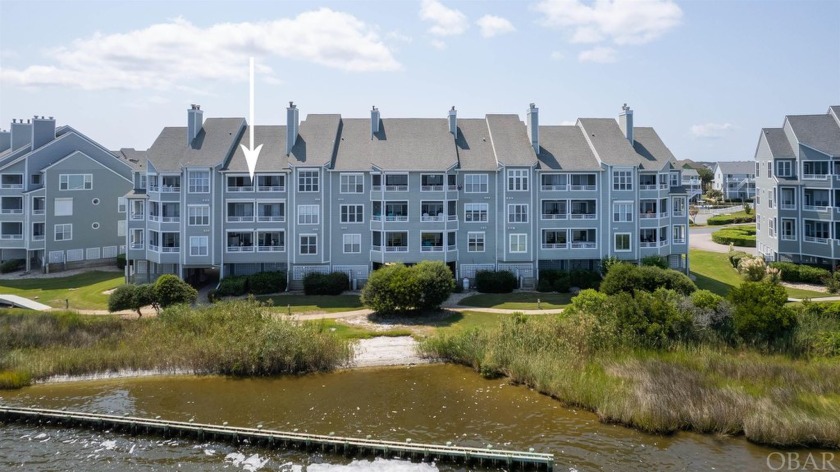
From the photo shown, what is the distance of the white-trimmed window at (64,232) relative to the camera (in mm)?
57625

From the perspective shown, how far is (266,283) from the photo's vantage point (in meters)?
46.6

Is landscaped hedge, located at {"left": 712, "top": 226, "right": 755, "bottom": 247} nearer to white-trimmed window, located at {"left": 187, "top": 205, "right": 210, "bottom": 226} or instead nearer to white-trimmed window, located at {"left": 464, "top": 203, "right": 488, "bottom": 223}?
white-trimmed window, located at {"left": 464, "top": 203, "right": 488, "bottom": 223}

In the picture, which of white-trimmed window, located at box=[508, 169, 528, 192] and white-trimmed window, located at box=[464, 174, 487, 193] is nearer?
white-trimmed window, located at box=[508, 169, 528, 192]

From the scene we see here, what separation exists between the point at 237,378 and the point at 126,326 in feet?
33.5

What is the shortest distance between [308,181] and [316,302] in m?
10.6

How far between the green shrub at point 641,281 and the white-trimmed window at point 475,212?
12903mm

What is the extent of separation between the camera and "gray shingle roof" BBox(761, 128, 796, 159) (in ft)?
176

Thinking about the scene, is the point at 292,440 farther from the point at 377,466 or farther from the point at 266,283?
the point at 266,283

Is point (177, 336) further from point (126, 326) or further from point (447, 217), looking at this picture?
point (447, 217)

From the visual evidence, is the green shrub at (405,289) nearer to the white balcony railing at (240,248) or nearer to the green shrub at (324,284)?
the green shrub at (324,284)

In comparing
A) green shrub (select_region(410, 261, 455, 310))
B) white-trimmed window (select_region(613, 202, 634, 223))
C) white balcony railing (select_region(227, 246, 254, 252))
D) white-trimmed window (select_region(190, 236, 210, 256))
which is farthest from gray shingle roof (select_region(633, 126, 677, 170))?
white-trimmed window (select_region(190, 236, 210, 256))

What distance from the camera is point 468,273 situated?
163 feet

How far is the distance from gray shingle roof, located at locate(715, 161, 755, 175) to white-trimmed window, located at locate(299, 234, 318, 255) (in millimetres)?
106020

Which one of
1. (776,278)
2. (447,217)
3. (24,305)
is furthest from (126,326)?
(776,278)
